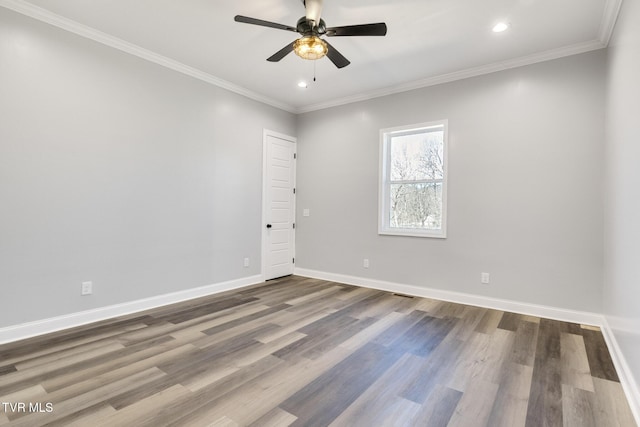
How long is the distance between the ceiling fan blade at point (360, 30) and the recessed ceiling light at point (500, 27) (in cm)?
132

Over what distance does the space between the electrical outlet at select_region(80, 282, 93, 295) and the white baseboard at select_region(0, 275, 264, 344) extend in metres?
0.19

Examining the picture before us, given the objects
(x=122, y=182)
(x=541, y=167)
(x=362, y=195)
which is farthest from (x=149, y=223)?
(x=541, y=167)

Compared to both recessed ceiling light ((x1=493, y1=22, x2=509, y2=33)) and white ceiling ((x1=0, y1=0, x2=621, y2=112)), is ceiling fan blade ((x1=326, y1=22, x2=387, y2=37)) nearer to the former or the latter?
white ceiling ((x1=0, y1=0, x2=621, y2=112))

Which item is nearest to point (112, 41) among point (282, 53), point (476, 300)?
point (282, 53)

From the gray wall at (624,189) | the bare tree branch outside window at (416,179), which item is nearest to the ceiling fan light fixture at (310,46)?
the gray wall at (624,189)

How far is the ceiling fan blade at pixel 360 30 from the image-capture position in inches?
96.4

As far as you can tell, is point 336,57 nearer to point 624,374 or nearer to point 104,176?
point 104,176

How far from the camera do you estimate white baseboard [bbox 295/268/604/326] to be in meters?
3.35

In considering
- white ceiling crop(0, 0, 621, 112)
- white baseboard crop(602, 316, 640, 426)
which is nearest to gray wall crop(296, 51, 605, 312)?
white ceiling crop(0, 0, 621, 112)

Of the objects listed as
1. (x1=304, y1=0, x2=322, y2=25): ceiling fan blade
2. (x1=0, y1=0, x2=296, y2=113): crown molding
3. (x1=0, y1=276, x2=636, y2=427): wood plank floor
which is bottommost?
(x1=0, y1=276, x2=636, y2=427): wood plank floor

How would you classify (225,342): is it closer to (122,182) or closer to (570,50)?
(122,182)

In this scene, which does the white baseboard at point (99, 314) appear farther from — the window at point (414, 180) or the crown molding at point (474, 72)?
the crown molding at point (474, 72)

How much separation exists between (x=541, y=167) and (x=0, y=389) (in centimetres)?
511

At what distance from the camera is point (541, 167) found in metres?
3.54
